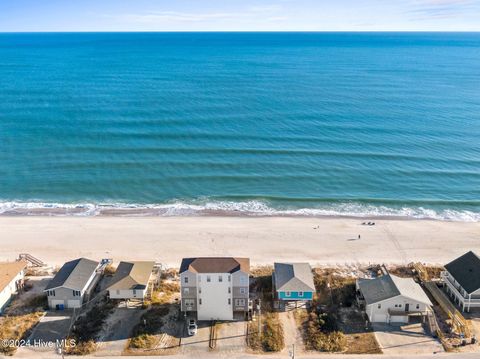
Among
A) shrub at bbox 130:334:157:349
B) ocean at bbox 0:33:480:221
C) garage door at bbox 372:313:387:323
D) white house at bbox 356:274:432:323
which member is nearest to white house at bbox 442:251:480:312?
white house at bbox 356:274:432:323

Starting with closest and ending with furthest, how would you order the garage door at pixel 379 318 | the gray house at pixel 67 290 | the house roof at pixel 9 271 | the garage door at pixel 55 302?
the garage door at pixel 379 318 → the gray house at pixel 67 290 → the garage door at pixel 55 302 → the house roof at pixel 9 271

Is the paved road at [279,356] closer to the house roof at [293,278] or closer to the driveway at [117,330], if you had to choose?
the driveway at [117,330]

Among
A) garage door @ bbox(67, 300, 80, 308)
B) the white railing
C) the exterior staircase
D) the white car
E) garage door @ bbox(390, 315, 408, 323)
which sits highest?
the exterior staircase

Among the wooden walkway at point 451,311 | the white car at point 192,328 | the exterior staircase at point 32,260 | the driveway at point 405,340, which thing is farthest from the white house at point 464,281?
the exterior staircase at point 32,260

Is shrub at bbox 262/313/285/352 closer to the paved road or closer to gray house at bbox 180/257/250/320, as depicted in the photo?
the paved road

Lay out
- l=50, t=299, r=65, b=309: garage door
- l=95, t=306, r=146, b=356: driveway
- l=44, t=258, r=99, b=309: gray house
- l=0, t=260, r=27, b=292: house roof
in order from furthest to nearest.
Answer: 1. l=0, t=260, r=27, b=292: house roof
2. l=50, t=299, r=65, b=309: garage door
3. l=44, t=258, r=99, b=309: gray house
4. l=95, t=306, r=146, b=356: driveway
